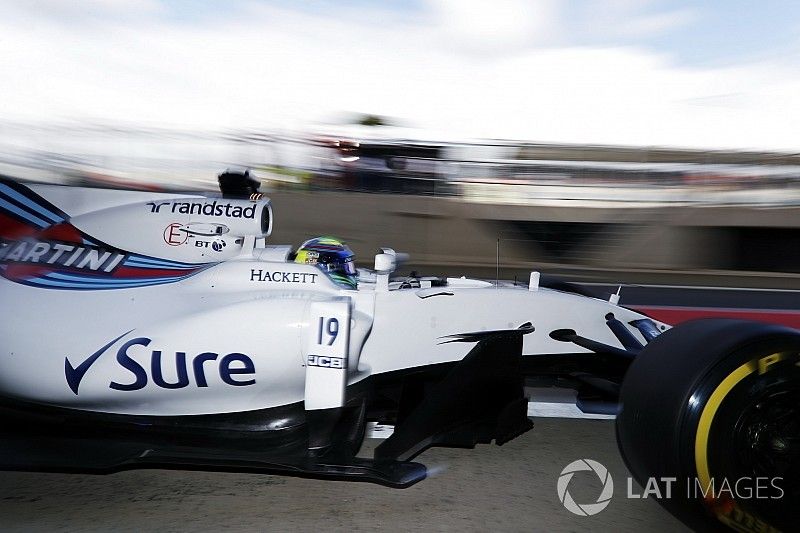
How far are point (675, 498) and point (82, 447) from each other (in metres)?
2.21

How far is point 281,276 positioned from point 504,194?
4.84m

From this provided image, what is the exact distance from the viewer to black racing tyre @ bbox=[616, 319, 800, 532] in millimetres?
2262

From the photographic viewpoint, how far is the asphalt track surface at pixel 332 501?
8.60 feet

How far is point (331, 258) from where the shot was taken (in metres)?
3.58

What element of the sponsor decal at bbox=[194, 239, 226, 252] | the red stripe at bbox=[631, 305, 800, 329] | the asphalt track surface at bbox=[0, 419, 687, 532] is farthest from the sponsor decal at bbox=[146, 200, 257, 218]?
the red stripe at bbox=[631, 305, 800, 329]

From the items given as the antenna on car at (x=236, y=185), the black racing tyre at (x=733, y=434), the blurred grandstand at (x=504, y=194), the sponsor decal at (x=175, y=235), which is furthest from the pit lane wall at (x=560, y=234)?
the black racing tyre at (x=733, y=434)

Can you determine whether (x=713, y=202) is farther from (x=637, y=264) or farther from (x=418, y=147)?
(x=418, y=147)

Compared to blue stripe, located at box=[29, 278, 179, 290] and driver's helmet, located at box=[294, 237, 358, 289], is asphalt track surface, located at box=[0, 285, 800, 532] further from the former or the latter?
driver's helmet, located at box=[294, 237, 358, 289]

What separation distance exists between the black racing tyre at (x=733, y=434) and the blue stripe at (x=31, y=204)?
286 cm

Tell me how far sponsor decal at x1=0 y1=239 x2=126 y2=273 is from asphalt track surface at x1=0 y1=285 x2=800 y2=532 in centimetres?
94

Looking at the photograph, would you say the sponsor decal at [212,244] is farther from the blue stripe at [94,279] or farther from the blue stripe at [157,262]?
the blue stripe at [94,279]

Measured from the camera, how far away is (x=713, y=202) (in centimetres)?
852

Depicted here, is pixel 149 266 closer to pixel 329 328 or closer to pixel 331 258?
pixel 331 258

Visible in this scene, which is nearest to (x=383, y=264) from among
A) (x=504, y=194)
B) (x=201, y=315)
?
(x=201, y=315)
